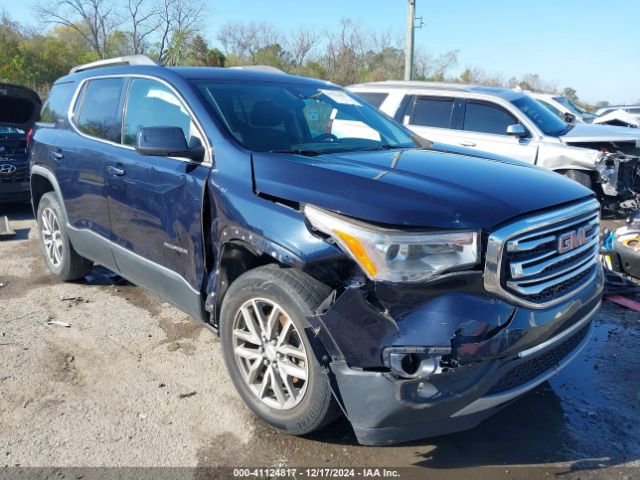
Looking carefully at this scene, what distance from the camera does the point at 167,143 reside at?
3.14 m

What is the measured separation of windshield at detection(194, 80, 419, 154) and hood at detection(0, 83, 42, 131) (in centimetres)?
544

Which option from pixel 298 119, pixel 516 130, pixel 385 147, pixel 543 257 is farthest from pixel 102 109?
pixel 516 130

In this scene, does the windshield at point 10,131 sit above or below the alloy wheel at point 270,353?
above

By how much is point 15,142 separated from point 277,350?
701 centimetres

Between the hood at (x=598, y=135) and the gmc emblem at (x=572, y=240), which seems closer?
the gmc emblem at (x=572, y=240)

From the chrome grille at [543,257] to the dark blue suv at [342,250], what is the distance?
1cm

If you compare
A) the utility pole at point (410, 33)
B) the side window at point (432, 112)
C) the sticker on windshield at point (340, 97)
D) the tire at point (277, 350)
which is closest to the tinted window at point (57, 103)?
the sticker on windshield at point (340, 97)

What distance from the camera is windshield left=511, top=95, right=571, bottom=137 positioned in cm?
827

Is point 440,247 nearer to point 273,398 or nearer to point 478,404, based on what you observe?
point 478,404

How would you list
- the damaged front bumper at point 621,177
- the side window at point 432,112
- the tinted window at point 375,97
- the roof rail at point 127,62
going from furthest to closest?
the tinted window at point 375,97, the side window at point 432,112, the damaged front bumper at point 621,177, the roof rail at point 127,62

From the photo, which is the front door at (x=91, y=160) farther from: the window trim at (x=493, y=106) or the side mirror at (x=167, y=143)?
the window trim at (x=493, y=106)

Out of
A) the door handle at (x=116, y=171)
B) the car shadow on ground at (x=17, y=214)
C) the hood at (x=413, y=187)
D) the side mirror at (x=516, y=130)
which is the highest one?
the hood at (x=413, y=187)

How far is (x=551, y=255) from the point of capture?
8.38 ft

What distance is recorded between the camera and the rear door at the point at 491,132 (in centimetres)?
812
